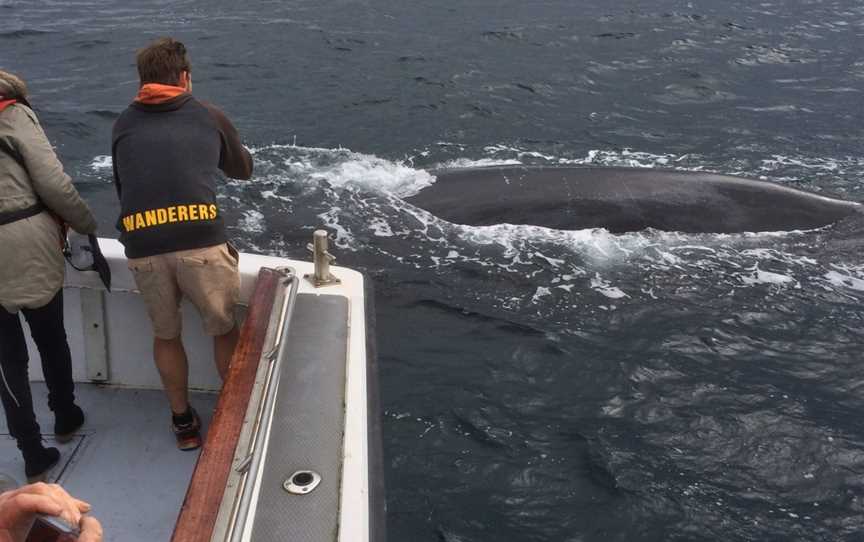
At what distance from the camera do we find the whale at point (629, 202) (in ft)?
32.7

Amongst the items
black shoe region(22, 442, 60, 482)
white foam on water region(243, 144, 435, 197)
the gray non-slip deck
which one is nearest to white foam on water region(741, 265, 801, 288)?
white foam on water region(243, 144, 435, 197)

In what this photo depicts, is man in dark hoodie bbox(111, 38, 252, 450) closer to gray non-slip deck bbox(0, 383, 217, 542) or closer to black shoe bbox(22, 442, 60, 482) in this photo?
gray non-slip deck bbox(0, 383, 217, 542)

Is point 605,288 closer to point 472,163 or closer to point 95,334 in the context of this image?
point 472,163

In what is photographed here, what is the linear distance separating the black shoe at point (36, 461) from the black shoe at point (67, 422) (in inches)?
10.2

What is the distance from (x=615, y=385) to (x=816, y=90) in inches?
459

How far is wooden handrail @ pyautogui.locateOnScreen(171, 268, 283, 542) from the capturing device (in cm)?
332

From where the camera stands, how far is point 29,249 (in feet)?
16.0

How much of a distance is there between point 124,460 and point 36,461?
54 cm

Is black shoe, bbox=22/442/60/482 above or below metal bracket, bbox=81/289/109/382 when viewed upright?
below

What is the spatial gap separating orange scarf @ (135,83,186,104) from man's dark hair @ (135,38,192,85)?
6cm

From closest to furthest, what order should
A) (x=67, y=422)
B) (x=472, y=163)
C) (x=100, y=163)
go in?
(x=67, y=422)
(x=100, y=163)
(x=472, y=163)

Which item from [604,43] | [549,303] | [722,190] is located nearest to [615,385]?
[549,303]

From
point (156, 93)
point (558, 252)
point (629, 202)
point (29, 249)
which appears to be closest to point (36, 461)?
point (29, 249)

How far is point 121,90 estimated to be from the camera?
15.5m
